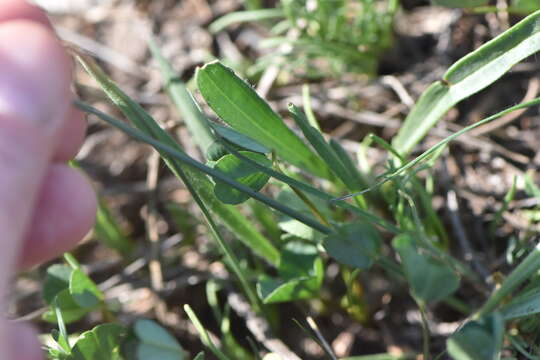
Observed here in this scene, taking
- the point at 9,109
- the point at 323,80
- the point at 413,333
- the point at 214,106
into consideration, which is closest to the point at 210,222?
the point at 214,106

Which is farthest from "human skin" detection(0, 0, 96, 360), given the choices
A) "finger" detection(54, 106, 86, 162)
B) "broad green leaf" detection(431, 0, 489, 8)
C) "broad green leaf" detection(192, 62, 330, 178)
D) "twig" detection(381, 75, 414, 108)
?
"twig" detection(381, 75, 414, 108)

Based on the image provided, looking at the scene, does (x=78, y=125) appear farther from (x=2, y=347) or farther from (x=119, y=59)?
(x=119, y=59)

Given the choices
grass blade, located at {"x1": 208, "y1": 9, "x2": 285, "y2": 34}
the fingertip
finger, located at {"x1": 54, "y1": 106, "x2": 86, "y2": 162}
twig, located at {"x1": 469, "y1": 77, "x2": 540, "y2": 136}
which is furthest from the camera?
grass blade, located at {"x1": 208, "y1": 9, "x2": 285, "y2": 34}

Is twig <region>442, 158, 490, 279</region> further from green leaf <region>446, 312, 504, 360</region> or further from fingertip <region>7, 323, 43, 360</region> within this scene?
fingertip <region>7, 323, 43, 360</region>

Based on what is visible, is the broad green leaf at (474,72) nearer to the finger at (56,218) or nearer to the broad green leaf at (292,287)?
the broad green leaf at (292,287)

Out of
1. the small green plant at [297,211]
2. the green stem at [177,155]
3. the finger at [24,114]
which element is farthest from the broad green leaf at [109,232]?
the finger at [24,114]

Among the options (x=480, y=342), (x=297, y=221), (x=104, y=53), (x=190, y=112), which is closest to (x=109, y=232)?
(x=190, y=112)
